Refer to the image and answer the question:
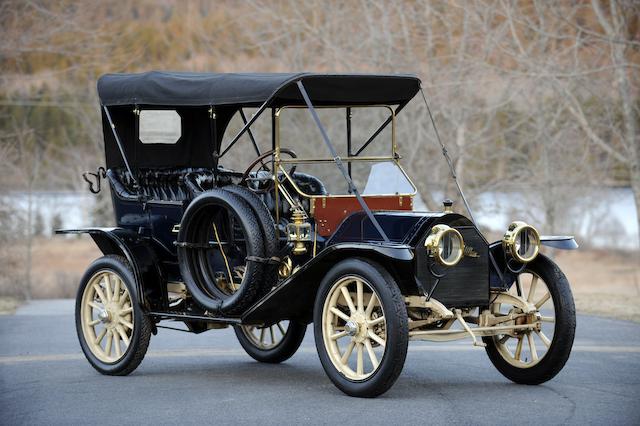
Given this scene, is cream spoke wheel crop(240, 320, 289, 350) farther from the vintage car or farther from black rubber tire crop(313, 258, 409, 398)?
black rubber tire crop(313, 258, 409, 398)

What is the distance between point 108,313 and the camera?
9039mm

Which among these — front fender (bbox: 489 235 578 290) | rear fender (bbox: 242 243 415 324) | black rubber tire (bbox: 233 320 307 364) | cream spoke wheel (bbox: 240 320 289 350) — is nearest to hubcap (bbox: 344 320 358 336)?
rear fender (bbox: 242 243 415 324)

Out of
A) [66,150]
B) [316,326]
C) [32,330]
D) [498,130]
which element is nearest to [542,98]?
[498,130]

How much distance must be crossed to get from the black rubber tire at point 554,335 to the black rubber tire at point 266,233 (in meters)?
1.86

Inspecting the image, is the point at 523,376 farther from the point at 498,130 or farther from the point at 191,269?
the point at 498,130

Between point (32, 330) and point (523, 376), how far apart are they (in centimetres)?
608

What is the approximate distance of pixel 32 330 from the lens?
39.1ft

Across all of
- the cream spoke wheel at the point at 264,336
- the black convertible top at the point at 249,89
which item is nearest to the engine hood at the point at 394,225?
the black convertible top at the point at 249,89

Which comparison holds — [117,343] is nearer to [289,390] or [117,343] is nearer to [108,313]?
[108,313]

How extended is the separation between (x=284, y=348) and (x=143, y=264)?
4.82 ft

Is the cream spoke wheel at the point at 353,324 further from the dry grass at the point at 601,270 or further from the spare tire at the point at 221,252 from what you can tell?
the dry grass at the point at 601,270

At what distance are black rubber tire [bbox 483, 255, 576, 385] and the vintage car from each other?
1cm

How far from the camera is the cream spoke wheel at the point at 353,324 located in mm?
7473

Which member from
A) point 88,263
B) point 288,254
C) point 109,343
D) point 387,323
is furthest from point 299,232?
point 88,263
